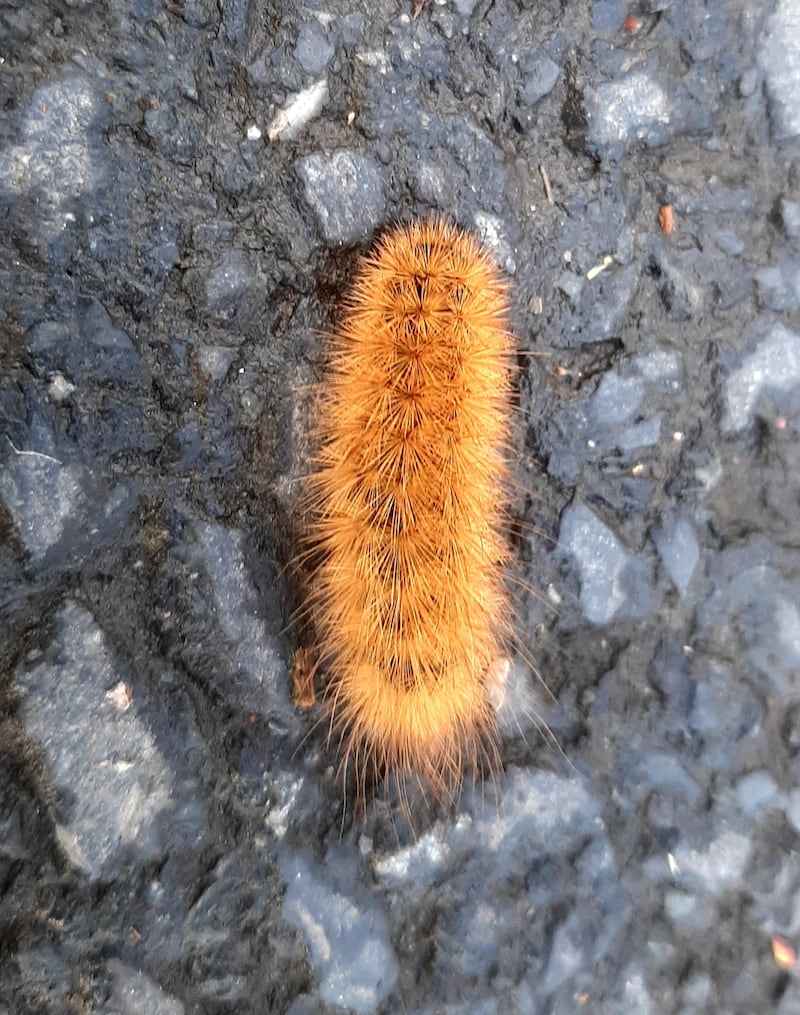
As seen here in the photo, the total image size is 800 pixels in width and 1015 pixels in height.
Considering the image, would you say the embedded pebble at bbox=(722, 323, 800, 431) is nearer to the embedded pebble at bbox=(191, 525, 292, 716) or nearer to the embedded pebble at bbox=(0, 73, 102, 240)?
the embedded pebble at bbox=(191, 525, 292, 716)

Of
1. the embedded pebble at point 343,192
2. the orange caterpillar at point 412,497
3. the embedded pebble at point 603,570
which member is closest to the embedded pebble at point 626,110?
the orange caterpillar at point 412,497

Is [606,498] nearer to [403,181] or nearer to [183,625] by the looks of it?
[403,181]

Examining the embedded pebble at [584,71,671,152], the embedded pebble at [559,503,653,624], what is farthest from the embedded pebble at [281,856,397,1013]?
the embedded pebble at [584,71,671,152]

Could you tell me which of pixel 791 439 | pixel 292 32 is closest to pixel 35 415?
pixel 292 32

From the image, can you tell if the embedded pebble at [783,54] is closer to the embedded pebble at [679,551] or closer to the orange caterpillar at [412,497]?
the orange caterpillar at [412,497]

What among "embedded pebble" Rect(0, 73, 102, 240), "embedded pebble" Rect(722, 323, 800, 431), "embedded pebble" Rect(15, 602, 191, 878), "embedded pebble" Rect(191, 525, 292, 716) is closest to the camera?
"embedded pebble" Rect(0, 73, 102, 240)

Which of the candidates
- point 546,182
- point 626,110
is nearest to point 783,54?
point 626,110
